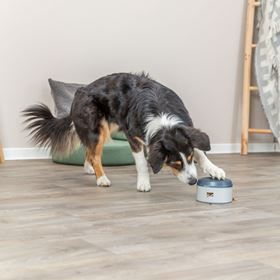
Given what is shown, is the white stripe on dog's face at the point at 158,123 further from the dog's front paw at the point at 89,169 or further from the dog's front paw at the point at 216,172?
the dog's front paw at the point at 89,169

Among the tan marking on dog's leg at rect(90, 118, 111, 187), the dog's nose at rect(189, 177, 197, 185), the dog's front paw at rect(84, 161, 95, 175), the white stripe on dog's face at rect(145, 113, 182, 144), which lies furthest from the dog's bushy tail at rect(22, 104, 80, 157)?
the dog's nose at rect(189, 177, 197, 185)

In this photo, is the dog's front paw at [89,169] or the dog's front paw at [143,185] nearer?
the dog's front paw at [143,185]

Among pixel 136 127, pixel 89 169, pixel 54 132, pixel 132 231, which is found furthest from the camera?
pixel 89 169

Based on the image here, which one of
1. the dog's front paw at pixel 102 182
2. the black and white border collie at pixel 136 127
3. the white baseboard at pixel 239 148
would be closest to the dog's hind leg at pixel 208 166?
the black and white border collie at pixel 136 127

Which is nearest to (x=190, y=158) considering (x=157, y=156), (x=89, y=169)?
(x=157, y=156)

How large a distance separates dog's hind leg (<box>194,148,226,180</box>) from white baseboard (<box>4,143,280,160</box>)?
5.77 feet

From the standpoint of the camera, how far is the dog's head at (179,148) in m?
2.52

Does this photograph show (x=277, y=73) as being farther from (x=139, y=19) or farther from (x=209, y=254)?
(x=209, y=254)

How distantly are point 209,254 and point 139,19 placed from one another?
10.1 ft

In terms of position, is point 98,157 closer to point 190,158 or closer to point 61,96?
point 190,158

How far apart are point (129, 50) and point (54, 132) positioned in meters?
1.38

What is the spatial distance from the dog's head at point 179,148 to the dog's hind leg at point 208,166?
0.10m

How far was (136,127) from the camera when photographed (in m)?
2.83

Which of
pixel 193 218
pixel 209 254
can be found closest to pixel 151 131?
pixel 193 218
